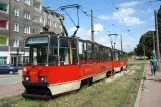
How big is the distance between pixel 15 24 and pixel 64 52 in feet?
118

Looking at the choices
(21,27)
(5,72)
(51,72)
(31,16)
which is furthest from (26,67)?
(31,16)

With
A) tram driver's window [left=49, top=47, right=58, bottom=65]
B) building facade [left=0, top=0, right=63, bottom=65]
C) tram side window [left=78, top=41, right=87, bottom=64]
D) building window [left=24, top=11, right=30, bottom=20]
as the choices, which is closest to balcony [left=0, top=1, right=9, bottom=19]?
building facade [left=0, top=0, right=63, bottom=65]

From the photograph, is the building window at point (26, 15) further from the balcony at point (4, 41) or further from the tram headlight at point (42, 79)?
the tram headlight at point (42, 79)

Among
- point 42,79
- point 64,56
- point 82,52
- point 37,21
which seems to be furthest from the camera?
point 37,21

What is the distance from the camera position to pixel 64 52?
38.3ft

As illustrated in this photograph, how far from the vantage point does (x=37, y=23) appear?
5344cm

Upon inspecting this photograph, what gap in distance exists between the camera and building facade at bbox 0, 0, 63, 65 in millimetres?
42594

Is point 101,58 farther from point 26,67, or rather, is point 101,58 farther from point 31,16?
point 31,16

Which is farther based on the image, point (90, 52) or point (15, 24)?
point (15, 24)

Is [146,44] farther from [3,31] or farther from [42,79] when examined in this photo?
[42,79]

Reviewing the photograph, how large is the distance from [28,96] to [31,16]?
138 ft

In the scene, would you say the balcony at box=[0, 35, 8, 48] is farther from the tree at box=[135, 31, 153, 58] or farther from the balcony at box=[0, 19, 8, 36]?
the tree at box=[135, 31, 153, 58]

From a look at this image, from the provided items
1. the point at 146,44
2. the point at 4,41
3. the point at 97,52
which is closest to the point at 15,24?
→ the point at 4,41

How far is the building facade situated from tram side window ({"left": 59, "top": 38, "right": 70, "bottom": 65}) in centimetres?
2790
